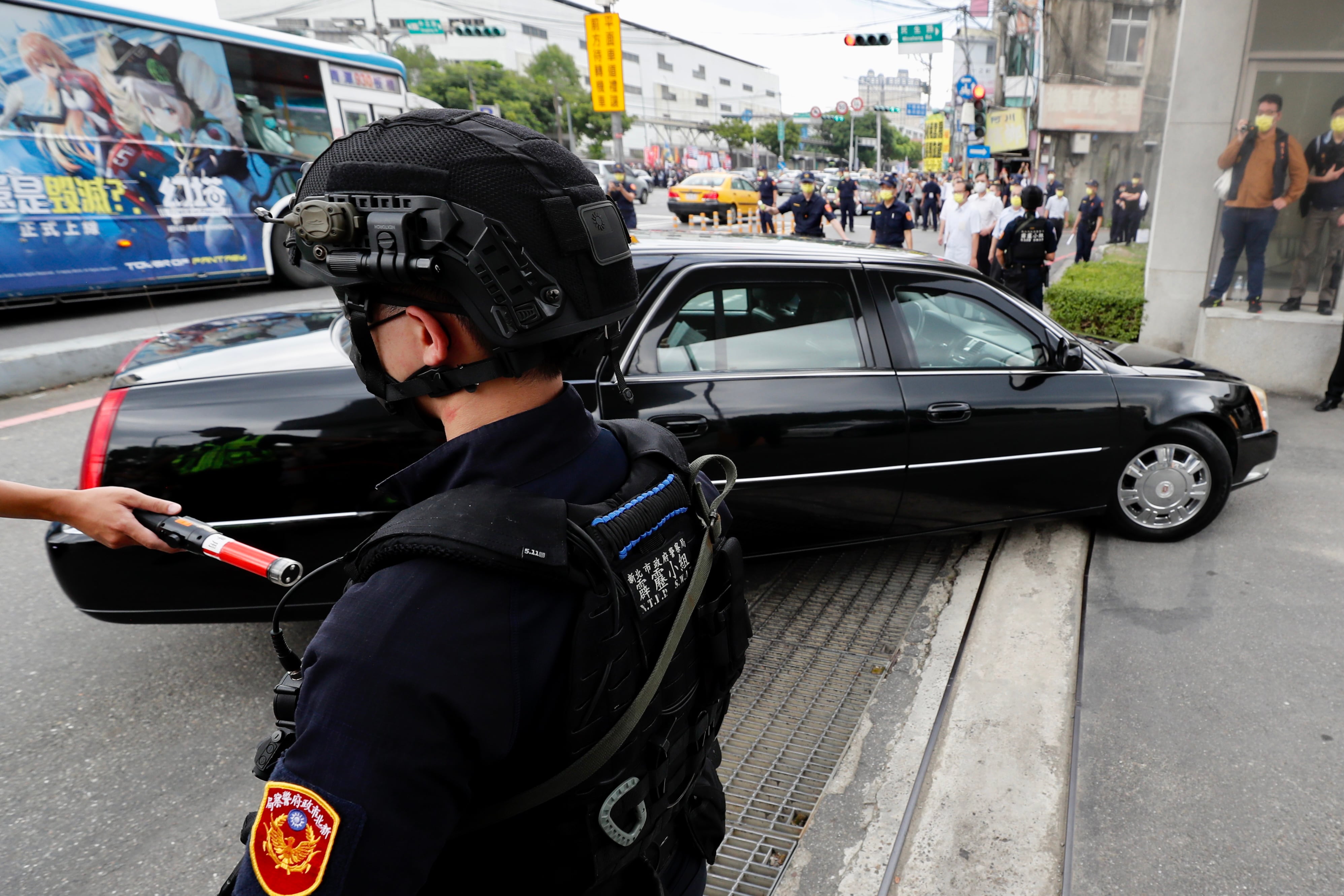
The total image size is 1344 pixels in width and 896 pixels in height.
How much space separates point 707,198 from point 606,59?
558cm

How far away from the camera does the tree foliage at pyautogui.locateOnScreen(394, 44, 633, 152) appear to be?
53406 millimetres

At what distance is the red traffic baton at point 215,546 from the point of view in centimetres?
130

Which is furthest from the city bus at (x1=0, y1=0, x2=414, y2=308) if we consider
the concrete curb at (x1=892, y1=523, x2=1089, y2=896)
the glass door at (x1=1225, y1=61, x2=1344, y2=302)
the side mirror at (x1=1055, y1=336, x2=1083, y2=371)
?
the glass door at (x1=1225, y1=61, x2=1344, y2=302)

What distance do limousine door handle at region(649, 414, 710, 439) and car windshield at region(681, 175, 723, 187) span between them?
2549 centimetres

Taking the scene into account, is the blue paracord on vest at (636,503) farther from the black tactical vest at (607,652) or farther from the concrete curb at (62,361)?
the concrete curb at (62,361)

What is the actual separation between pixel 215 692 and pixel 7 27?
29.4 feet

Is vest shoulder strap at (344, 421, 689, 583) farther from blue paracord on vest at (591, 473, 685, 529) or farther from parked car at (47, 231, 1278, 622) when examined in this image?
parked car at (47, 231, 1278, 622)

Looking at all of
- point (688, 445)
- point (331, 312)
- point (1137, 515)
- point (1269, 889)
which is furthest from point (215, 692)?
point (1137, 515)

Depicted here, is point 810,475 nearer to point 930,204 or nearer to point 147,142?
point 147,142

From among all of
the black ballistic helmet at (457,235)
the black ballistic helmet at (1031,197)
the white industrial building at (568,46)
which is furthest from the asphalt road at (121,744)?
the white industrial building at (568,46)

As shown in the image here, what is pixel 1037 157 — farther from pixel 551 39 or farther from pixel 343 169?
pixel 551 39

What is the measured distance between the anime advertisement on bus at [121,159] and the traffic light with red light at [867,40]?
62.3 ft

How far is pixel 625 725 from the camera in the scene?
99 centimetres

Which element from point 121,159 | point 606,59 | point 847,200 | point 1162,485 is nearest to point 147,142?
point 121,159
